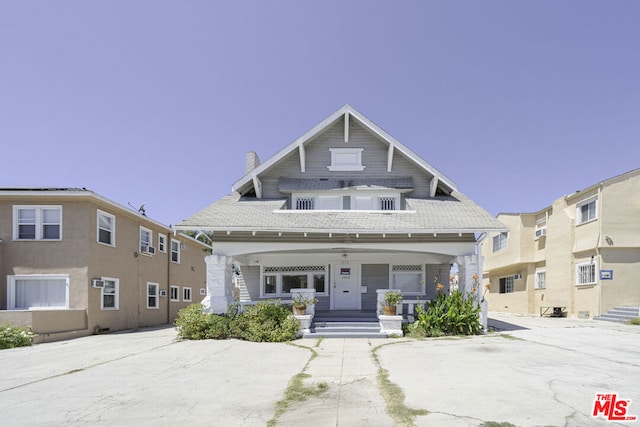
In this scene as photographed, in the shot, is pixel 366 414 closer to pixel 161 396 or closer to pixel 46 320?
pixel 161 396

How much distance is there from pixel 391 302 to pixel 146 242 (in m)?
13.1

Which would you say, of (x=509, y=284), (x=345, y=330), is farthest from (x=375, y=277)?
(x=509, y=284)

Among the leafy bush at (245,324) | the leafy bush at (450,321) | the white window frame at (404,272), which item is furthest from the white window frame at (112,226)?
the leafy bush at (450,321)

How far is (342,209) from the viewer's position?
1575cm

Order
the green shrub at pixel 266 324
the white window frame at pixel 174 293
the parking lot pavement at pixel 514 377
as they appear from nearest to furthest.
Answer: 1. the parking lot pavement at pixel 514 377
2. the green shrub at pixel 266 324
3. the white window frame at pixel 174 293

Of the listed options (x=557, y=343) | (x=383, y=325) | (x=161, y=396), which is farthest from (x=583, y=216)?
(x=161, y=396)

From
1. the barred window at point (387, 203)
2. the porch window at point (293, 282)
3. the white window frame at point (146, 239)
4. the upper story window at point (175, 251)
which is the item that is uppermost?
the barred window at point (387, 203)

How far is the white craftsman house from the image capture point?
1417 cm

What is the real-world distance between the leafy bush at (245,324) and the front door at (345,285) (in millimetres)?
3932

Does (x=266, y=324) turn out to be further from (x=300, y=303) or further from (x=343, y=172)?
(x=343, y=172)

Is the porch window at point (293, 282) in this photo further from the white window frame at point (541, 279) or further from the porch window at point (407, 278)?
the white window frame at point (541, 279)

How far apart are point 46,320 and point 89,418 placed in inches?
412

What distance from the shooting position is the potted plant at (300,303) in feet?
41.4

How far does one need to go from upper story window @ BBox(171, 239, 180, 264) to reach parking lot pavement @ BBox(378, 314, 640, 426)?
1594 centimetres
